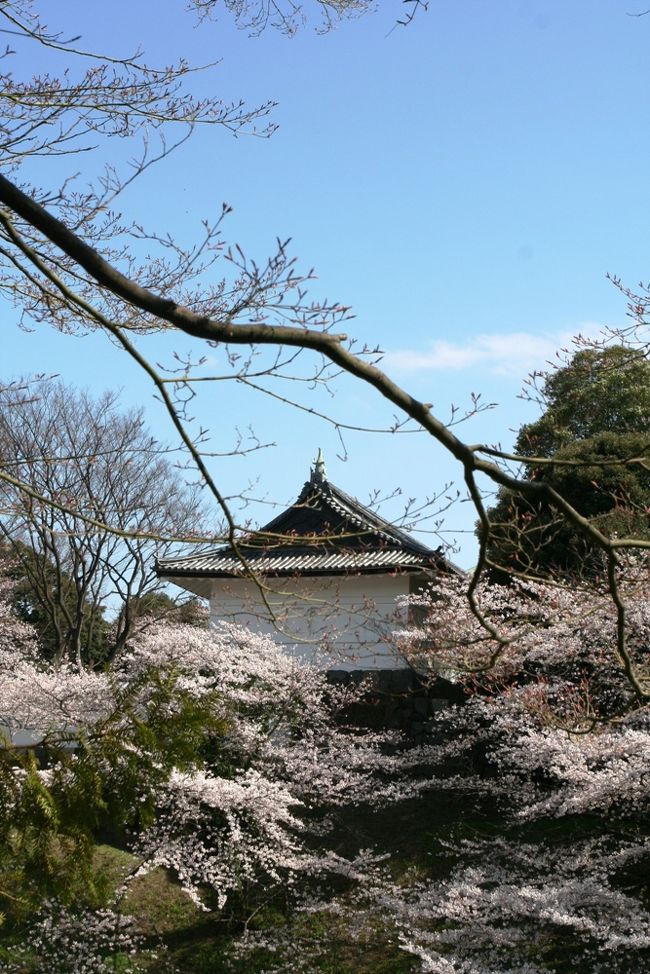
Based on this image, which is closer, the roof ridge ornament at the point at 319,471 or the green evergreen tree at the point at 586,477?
the green evergreen tree at the point at 586,477

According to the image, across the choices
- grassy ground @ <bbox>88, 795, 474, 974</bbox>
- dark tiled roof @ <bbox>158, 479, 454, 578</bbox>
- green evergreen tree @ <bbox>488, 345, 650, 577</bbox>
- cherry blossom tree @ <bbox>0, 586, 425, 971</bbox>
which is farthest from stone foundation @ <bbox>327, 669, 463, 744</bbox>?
green evergreen tree @ <bbox>488, 345, 650, 577</bbox>

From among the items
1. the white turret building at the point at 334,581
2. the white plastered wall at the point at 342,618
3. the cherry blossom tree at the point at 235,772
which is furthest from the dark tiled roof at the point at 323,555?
the cherry blossom tree at the point at 235,772

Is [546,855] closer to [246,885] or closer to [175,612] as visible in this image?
[246,885]

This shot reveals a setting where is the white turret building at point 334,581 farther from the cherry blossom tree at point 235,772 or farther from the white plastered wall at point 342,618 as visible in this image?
the cherry blossom tree at point 235,772

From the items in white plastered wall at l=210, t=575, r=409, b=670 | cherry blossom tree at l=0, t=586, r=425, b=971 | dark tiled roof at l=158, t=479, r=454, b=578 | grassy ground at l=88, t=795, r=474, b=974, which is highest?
dark tiled roof at l=158, t=479, r=454, b=578

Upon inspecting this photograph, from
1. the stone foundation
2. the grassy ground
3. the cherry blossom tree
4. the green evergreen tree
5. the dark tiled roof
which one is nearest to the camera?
the green evergreen tree

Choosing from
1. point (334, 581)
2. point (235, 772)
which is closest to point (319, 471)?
point (334, 581)

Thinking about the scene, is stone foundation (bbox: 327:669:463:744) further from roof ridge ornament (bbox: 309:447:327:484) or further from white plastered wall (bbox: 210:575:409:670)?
roof ridge ornament (bbox: 309:447:327:484)

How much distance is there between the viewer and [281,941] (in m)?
8.84

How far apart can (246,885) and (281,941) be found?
598mm

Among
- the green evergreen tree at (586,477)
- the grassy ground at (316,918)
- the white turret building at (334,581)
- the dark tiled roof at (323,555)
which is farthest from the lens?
the dark tiled roof at (323,555)

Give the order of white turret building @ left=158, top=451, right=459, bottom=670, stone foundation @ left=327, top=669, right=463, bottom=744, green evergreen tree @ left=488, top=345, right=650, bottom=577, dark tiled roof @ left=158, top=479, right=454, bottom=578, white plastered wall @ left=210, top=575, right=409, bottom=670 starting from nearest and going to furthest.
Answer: green evergreen tree @ left=488, top=345, right=650, bottom=577, stone foundation @ left=327, top=669, right=463, bottom=744, white plastered wall @ left=210, top=575, right=409, bottom=670, white turret building @ left=158, top=451, right=459, bottom=670, dark tiled roof @ left=158, top=479, right=454, bottom=578

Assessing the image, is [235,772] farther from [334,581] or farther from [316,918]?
[334,581]

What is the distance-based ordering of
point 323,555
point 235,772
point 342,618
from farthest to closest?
point 342,618 → point 323,555 → point 235,772
